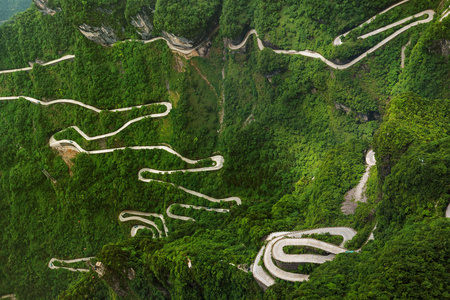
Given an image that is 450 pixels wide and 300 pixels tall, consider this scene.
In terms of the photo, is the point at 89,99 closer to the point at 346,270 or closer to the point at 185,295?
the point at 185,295

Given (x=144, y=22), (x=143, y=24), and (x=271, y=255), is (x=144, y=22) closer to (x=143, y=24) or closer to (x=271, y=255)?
(x=143, y=24)

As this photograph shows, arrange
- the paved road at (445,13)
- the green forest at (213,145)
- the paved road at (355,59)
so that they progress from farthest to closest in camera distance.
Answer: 1. the paved road at (355,59)
2. the paved road at (445,13)
3. the green forest at (213,145)

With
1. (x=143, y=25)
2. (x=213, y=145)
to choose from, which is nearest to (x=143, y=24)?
(x=143, y=25)

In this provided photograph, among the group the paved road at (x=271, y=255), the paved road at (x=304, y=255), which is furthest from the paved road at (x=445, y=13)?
the paved road at (x=304, y=255)

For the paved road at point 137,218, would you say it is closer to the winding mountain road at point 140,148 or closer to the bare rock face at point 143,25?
the winding mountain road at point 140,148

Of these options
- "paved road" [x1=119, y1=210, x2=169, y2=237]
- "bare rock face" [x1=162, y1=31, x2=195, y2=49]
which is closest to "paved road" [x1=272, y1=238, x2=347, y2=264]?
"paved road" [x1=119, y1=210, x2=169, y2=237]
